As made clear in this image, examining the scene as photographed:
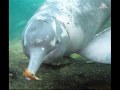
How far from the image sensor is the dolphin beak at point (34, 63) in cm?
398

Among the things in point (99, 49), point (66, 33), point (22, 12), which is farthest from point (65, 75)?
point (22, 12)

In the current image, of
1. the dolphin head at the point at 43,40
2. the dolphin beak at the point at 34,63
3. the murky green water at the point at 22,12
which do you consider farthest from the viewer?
the murky green water at the point at 22,12

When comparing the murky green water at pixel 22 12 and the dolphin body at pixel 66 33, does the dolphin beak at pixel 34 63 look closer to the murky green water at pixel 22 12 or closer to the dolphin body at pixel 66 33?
the dolphin body at pixel 66 33

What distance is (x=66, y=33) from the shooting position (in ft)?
16.4

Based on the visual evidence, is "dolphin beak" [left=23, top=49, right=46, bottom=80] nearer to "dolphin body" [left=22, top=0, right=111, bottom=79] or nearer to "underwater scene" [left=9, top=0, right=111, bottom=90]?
"dolphin body" [left=22, top=0, right=111, bottom=79]

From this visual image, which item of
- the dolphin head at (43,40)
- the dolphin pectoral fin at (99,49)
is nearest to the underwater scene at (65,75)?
the dolphin pectoral fin at (99,49)

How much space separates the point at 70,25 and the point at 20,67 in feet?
4.16

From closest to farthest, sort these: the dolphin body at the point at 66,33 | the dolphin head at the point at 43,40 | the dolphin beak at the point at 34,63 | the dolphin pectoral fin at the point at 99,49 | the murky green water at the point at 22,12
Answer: the dolphin beak at the point at 34,63
the dolphin head at the point at 43,40
the dolphin body at the point at 66,33
the dolphin pectoral fin at the point at 99,49
the murky green water at the point at 22,12

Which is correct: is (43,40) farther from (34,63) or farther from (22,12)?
(22,12)

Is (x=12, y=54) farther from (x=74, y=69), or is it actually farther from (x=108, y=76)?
(x=108, y=76)

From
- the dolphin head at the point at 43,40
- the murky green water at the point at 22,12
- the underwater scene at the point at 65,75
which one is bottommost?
the underwater scene at the point at 65,75

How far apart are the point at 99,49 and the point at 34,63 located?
6.10ft

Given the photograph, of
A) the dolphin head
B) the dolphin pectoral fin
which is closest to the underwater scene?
the dolphin pectoral fin

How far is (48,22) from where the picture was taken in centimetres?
470
